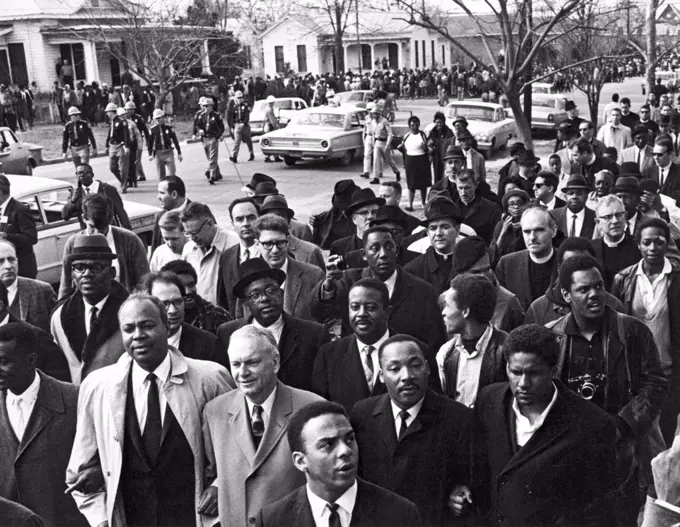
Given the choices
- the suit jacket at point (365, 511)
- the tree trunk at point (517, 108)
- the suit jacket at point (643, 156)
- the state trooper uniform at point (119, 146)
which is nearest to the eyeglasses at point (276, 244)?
the suit jacket at point (365, 511)

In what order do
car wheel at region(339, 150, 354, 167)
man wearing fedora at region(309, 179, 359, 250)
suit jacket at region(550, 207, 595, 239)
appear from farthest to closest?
car wheel at region(339, 150, 354, 167) → man wearing fedora at region(309, 179, 359, 250) → suit jacket at region(550, 207, 595, 239)

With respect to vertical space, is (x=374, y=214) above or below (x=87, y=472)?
above

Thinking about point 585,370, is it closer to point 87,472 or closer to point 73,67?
point 87,472

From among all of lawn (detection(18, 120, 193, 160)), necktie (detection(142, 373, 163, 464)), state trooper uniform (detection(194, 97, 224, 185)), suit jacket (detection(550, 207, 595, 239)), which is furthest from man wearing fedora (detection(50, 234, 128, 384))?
lawn (detection(18, 120, 193, 160))

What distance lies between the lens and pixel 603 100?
4906 centimetres

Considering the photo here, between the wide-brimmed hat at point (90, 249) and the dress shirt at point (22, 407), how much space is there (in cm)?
146

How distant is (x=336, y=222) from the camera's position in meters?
9.78

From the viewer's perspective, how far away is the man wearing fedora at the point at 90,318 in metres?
5.92

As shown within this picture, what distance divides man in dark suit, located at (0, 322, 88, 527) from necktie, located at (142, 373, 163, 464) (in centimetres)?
48

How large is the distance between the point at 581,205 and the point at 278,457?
16.7 ft

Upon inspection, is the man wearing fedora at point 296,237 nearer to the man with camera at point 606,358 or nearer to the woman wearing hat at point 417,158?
the man with camera at point 606,358

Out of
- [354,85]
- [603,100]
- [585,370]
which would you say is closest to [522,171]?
[585,370]

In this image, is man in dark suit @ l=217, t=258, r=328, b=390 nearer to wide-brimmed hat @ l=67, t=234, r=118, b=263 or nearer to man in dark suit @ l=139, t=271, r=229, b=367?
man in dark suit @ l=139, t=271, r=229, b=367

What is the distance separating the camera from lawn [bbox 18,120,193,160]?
29.9m
